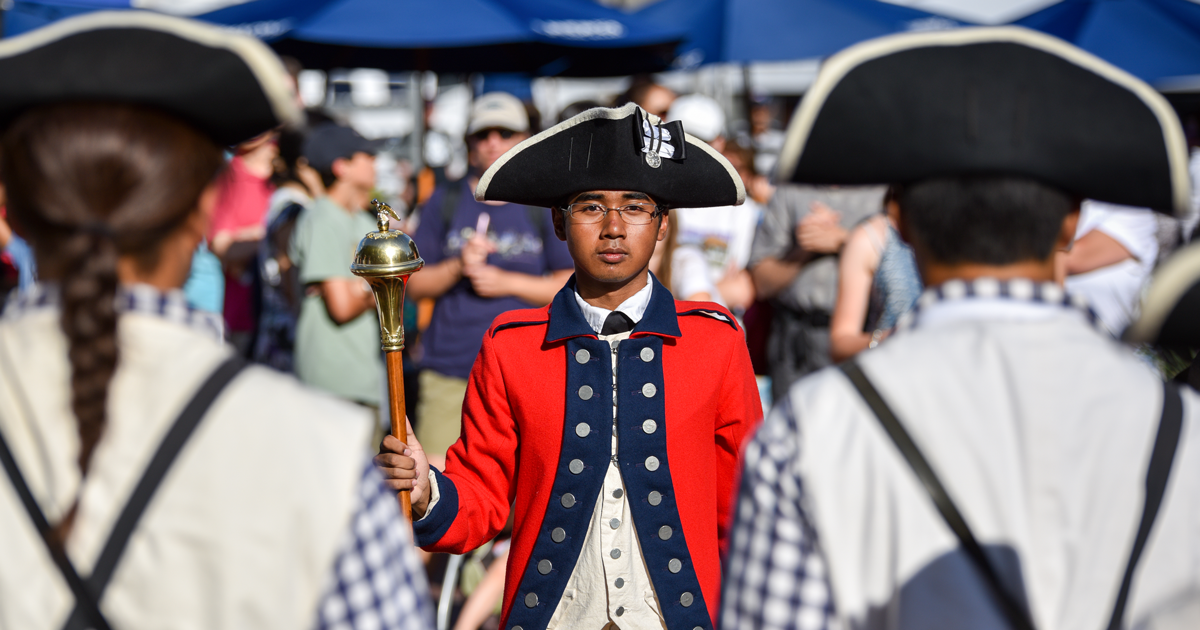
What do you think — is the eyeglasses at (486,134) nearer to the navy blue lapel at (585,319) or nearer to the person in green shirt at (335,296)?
the person in green shirt at (335,296)

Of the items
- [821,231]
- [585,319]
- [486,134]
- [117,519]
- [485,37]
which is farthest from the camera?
[485,37]

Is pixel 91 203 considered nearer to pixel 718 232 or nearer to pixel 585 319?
pixel 585 319

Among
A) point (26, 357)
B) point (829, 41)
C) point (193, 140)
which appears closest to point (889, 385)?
point (193, 140)

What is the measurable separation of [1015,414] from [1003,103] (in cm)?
47

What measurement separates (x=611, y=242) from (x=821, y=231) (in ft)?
7.80

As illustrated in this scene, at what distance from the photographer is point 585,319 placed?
276 cm

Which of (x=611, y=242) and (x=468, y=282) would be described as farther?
(x=468, y=282)

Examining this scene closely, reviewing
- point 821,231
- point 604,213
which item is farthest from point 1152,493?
point 821,231

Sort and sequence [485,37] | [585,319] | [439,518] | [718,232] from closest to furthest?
[439,518], [585,319], [718,232], [485,37]

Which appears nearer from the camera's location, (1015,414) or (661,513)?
(1015,414)

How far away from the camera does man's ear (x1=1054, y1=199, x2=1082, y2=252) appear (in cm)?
162

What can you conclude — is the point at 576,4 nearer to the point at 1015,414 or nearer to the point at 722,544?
the point at 722,544

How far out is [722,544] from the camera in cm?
279

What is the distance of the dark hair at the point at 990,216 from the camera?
1559 millimetres
